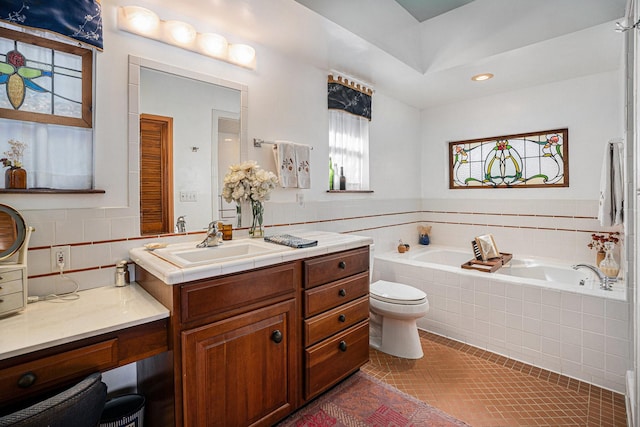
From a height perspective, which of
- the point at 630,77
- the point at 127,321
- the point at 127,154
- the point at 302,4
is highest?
the point at 302,4

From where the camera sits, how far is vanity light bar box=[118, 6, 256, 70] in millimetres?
1647

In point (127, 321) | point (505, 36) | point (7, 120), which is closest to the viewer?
point (127, 321)

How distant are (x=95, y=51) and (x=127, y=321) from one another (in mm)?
1337

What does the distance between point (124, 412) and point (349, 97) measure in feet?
8.92

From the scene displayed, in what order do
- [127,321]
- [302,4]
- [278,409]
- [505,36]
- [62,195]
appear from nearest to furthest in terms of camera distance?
[127,321]
[62,195]
[278,409]
[302,4]
[505,36]

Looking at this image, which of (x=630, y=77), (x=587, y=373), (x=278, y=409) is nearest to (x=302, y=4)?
(x=630, y=77)

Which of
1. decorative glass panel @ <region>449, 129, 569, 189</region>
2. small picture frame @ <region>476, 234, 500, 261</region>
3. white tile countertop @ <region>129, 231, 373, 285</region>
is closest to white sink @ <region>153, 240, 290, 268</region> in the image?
white tile countertop @ <region>129, 231, 373, 285</region>

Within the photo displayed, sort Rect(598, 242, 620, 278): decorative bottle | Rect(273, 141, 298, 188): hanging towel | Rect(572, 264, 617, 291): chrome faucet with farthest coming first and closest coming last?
Rect(598, 242, 620, 278): decorative bottle < Rect(273, 141, 298, 188): hanging towel < Rect(572, 264, 617, 291): chrome faucet

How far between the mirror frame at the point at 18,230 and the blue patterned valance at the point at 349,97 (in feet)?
7.20

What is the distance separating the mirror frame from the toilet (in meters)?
2.09

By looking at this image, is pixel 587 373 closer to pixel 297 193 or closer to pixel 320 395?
pixel 320 395

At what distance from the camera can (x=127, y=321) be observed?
3.79 feet

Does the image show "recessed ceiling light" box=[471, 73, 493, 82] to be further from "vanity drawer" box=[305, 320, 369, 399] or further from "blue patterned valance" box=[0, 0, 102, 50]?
"blue patterned valance" box=[0, 0, 102, 50]

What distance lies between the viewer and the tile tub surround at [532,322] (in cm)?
200
